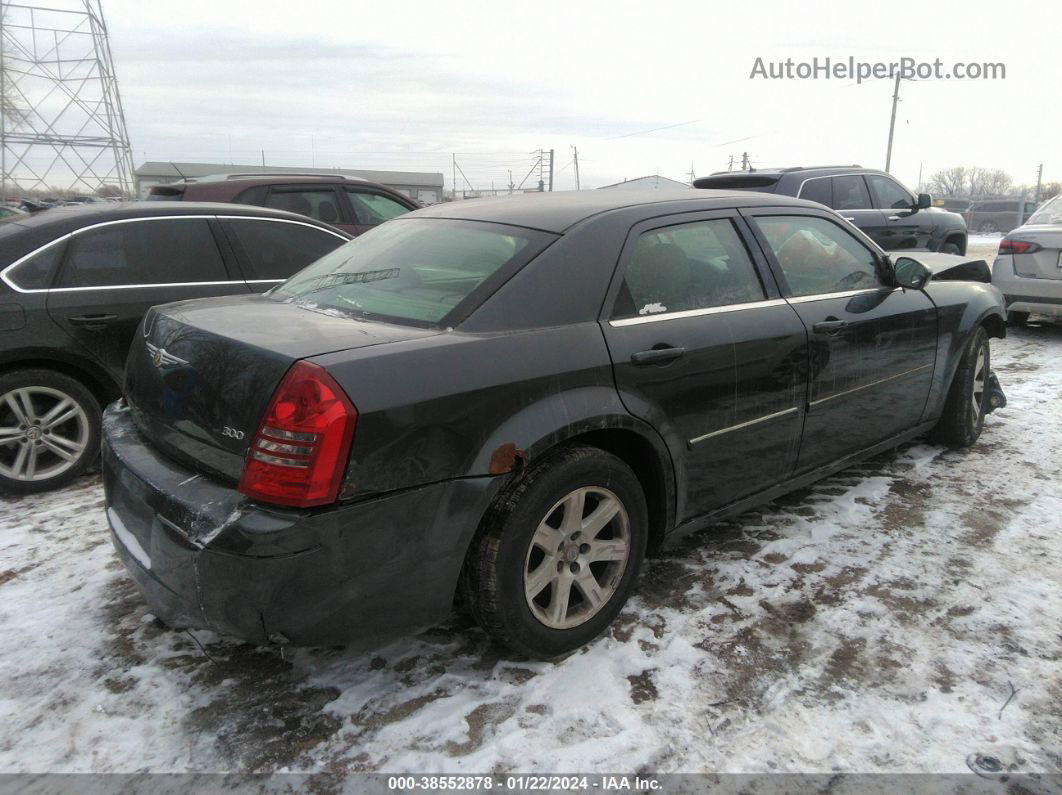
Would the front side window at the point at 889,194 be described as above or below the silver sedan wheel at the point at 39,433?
above

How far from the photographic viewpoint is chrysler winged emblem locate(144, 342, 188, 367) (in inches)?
97.9

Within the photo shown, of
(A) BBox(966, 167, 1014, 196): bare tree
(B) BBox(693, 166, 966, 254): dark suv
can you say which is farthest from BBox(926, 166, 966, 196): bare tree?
(B) BBox(693, 166, 966, 254): dark suv

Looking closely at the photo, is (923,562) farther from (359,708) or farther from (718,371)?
(359,708)

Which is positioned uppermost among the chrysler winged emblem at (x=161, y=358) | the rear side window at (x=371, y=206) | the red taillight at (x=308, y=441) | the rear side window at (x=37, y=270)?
the rear side window at (x=371, y=206)

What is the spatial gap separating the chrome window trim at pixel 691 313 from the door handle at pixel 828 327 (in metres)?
0.21

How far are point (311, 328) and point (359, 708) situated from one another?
1.22m

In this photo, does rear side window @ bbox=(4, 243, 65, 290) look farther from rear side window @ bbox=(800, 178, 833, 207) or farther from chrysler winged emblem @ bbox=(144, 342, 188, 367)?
rear side window @ bbox=(800, 178, 833, 207)

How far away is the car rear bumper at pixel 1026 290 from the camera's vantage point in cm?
778

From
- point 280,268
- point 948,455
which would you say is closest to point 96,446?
point 280,268

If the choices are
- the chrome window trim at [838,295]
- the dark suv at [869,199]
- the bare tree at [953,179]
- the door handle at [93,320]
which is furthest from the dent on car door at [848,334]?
the bare tree at [953,179]

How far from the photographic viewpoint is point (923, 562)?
3.32 meters

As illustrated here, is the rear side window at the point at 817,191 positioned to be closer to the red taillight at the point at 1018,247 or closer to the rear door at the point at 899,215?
the rear door at the point at 899,215

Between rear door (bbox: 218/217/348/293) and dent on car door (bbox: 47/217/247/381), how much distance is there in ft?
0.42

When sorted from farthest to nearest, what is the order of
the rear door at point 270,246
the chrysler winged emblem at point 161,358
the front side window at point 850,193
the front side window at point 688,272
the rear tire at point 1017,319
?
1. the rear tire at point 1017,319
2. the front side window at point 850,193
3. the rear door at point 270,246
4. the front side window at point 688,272
5. the chrysler winged emblem at point 161,358
